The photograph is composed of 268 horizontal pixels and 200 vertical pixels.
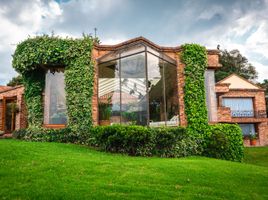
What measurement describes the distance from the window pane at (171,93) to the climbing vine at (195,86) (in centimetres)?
58

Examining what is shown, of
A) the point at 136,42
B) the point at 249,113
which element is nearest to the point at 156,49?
the point at 136,42

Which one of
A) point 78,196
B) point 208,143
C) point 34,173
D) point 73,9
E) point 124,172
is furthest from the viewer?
point 73,9

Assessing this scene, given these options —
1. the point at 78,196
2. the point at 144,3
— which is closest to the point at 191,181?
the point at 78,196

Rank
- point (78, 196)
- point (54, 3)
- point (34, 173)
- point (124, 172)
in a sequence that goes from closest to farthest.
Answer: point (78, 196) → point (34, 173) → point (124, 172) → point (54, 3)

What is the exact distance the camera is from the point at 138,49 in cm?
1237

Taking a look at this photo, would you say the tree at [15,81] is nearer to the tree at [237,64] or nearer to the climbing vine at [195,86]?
the climbing vine at [195,86]

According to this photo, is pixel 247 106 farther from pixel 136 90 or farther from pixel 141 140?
pixel 141 140

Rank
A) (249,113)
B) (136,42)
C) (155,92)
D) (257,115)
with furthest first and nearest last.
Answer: (249,113), (257,115), (136,42), (155,92)

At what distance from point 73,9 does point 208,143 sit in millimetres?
10065

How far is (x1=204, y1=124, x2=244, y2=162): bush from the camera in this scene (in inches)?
506

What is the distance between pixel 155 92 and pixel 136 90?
37.4 inches

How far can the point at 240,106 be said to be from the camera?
3047 centimetres

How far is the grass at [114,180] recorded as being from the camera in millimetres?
5453

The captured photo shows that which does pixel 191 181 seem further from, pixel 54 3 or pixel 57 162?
pixel 54 3
